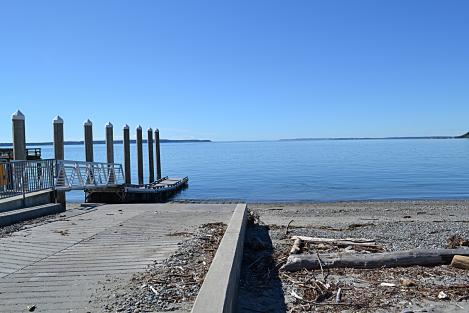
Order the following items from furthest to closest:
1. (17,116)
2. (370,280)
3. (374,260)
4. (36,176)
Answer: (17,116) < (36,176) < (374,260) < (370,280)

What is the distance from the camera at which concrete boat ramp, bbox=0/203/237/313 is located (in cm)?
476

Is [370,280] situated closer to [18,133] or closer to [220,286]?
[220,286]

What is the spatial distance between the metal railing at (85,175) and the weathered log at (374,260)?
8625mm

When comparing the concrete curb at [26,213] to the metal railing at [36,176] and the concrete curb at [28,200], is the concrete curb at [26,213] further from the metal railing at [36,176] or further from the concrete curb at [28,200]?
the metal railing at [36,176]

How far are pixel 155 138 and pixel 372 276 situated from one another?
3101 centimetres

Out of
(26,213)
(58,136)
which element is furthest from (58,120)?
(26,213)

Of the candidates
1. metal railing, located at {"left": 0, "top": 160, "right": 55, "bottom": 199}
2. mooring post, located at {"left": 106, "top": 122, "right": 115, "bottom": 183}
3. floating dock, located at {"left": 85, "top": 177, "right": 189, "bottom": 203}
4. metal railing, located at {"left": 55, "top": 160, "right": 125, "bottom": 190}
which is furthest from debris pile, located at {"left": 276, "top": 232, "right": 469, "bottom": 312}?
mooring post, located at {"left": 106, "top": 122, "right": 115, "bottom": 183}

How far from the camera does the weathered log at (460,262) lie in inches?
270

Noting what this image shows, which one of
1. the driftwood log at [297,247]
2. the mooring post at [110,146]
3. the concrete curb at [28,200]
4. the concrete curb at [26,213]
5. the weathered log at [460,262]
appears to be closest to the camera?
the weathered log at [460,262]

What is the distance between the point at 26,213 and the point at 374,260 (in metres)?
7.25

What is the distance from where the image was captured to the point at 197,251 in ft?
21.8

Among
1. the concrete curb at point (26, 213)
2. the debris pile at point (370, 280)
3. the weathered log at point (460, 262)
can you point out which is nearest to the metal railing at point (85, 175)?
the concrete curb at point (26, 213)

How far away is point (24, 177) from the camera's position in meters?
12.1

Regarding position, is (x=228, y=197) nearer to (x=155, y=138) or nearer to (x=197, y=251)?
(x=155, y=138)
